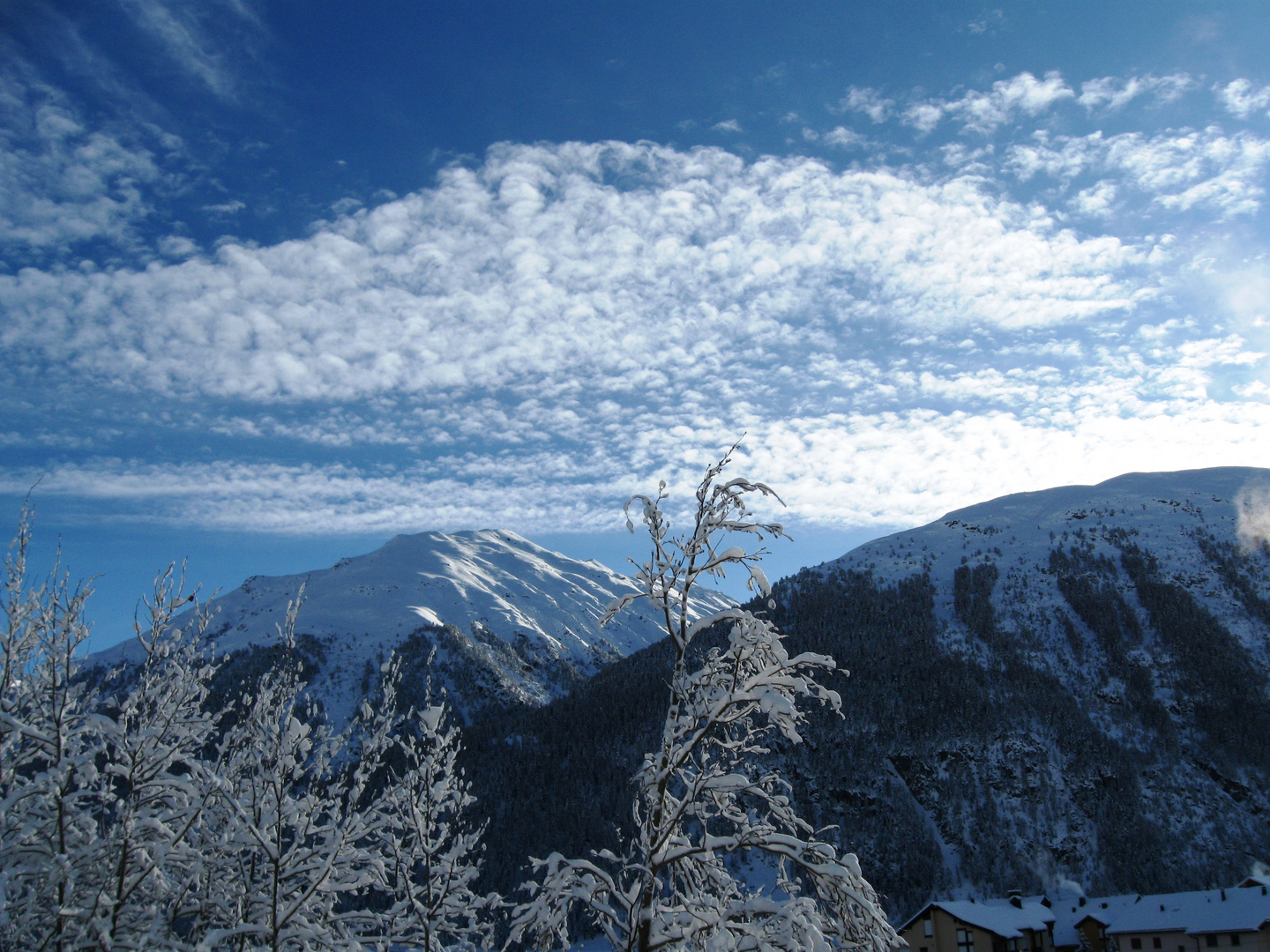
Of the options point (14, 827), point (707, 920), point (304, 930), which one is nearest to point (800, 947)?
point (707, 920)

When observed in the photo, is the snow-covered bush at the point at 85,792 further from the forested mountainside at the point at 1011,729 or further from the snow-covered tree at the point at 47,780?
the forested mountainside at the point at 1011,729

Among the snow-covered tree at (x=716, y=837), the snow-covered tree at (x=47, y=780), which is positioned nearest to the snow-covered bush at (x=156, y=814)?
the snow-covered tree at (x=47, y=780)

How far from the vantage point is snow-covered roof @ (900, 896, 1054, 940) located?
182 ft

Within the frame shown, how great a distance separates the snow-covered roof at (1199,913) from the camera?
50.3 meters

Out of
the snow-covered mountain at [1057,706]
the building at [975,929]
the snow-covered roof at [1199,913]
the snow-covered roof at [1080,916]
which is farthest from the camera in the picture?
the snow-covered mountain at [1057,706]

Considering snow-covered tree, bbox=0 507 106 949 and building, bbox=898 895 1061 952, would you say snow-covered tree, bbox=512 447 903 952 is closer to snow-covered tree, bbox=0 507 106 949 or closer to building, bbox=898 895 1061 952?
snow-covered tree, bbox=0 507 106 949

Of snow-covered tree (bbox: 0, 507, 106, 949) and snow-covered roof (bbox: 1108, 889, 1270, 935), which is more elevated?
snow-covered tree (bbox: 0, 507, 106, 949)

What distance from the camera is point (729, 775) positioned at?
681 cm

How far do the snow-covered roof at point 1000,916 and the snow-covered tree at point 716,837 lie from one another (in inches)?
2444

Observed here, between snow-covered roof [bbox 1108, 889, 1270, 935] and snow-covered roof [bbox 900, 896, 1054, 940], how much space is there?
5727 millimetres

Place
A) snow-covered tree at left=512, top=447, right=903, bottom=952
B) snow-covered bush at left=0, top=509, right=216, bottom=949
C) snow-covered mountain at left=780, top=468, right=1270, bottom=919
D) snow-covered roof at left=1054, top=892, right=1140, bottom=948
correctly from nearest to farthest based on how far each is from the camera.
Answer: snow-covered tree at left=512, top=447, right=903, bottom=952
snow-covered bush at left=0, top=509, right=216, bottom=949
snow-covered roof at left=1054, top=892, right=1140, bottom=948
snow-covered mountain at left=780, top=468, right=1270, bottom=919

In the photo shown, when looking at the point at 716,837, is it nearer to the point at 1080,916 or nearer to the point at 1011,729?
the point at 1080,916

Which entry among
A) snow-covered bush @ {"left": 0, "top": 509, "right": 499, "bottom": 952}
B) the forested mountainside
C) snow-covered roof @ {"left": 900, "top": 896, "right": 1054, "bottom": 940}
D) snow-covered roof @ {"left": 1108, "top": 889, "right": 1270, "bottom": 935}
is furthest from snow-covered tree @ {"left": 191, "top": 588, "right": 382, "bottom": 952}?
the forested mountainside

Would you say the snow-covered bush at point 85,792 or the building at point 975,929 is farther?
the building at point 975,929
